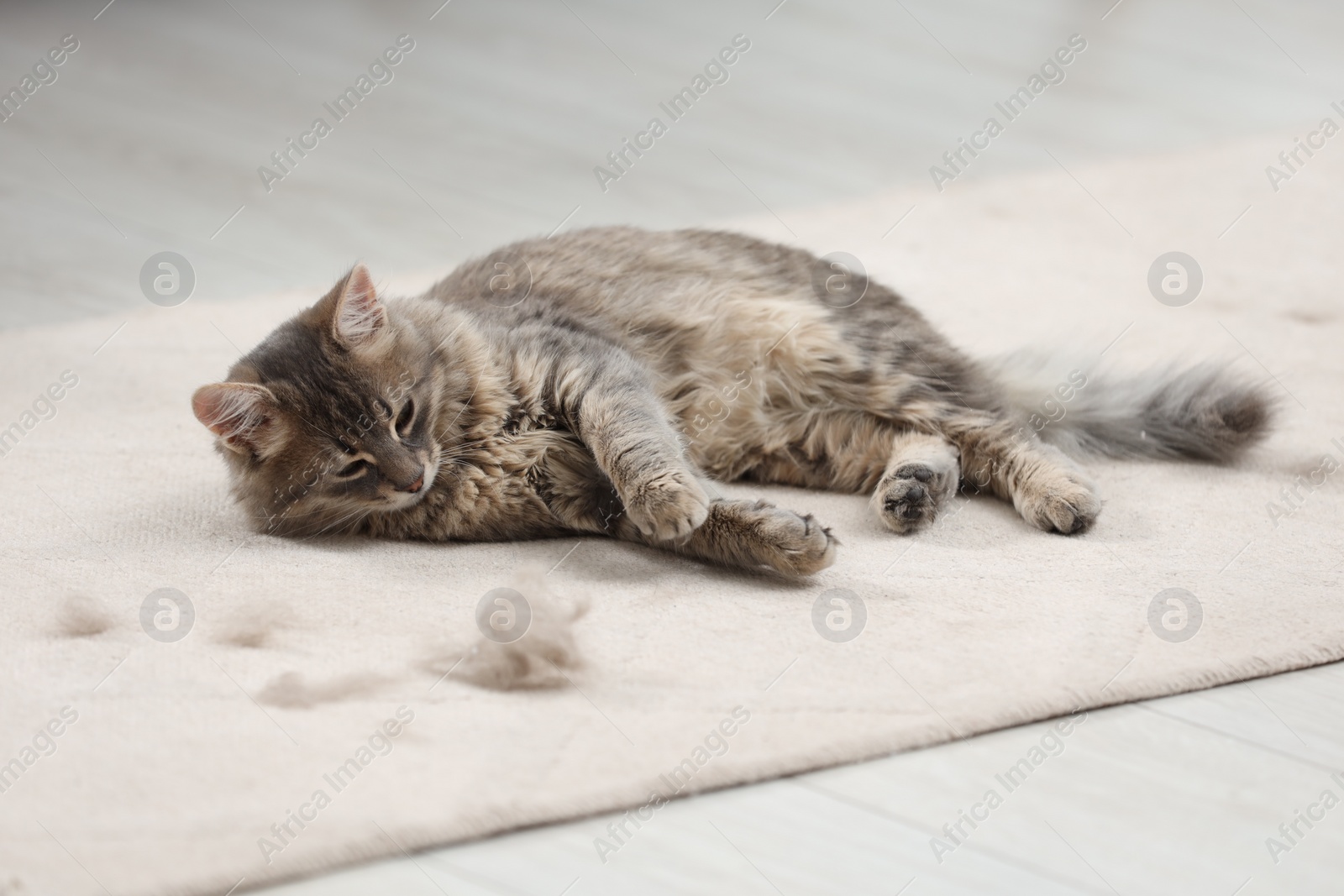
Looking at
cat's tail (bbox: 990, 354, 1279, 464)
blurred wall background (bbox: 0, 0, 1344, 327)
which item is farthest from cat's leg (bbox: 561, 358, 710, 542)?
blurred wall background (bbox: 0, 0, 1344, 327)

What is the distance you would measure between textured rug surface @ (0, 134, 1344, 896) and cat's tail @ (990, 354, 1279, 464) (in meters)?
0.06

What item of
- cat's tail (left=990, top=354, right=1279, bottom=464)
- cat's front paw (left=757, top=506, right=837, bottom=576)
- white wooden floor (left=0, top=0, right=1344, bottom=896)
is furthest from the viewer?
cat's tail (left=990, top=354, right=1279, bottom=464)

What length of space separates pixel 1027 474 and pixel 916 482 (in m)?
0.28

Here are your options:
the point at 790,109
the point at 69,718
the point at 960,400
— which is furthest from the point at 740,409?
the point at 790,109

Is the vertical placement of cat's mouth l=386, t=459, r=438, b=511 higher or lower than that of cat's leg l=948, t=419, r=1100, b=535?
→ lower

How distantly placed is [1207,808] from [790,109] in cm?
477

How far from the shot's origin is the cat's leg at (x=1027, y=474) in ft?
8.53

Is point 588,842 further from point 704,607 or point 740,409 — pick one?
point 740,409

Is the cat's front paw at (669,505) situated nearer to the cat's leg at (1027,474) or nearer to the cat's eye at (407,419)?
the cat's eye at (407,419)

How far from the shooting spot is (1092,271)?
4.20m

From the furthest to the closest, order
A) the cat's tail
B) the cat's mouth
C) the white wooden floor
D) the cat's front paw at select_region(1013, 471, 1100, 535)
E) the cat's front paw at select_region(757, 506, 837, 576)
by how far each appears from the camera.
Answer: the cat's tail < the cat's front paw at select_region(1013, 471, 1100, 535) < the cat's mouth < the cat's front paw at select_region(757, 506, 837, 576) < the white wooden floor

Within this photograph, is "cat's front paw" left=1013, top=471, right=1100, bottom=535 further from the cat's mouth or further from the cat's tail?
the cat's mouth

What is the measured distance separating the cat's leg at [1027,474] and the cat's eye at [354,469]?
136 cm

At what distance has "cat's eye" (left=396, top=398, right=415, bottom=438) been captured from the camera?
2.43 m
